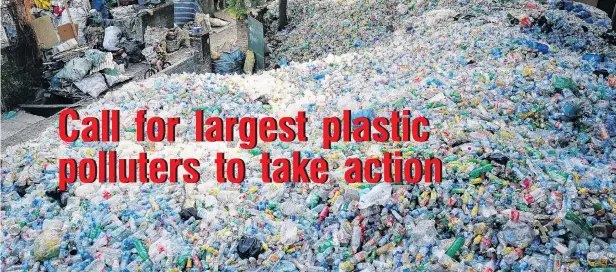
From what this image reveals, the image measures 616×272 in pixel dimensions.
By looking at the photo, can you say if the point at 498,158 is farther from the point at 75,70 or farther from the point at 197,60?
the point at 75,70

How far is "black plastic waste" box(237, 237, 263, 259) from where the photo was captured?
3.90 m

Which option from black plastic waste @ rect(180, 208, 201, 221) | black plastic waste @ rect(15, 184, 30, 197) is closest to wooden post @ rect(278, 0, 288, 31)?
black plastic waste @ rect(15, 184, 30, 197)

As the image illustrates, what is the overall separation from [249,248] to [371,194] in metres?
1.18

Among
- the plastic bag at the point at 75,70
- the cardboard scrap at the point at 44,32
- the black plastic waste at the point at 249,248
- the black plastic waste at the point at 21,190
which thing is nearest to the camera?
the black plastic waste at the point at 249,248

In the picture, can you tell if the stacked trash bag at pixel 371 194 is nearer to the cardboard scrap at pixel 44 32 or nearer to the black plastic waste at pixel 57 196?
the black plastic waste at pixel 57 196

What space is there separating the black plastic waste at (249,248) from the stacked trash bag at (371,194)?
0.04ft

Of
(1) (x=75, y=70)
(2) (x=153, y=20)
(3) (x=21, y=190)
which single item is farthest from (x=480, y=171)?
(2) (x=153, y=20)

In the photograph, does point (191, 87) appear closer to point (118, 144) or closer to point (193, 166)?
point (118, 144)

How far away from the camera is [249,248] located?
3898mm

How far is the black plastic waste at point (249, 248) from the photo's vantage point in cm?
390

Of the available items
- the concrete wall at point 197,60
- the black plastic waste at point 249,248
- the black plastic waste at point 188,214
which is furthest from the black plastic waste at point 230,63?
the black plastic waste at point 249,248

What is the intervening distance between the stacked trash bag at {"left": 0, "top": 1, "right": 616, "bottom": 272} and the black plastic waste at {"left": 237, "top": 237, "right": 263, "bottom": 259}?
1cm

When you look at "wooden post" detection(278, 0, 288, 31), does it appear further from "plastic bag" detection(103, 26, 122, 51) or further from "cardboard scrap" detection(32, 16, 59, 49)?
"cardboard scrap" detection(32, 16, 59, 49)

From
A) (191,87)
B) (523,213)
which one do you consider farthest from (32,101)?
(523,213)
